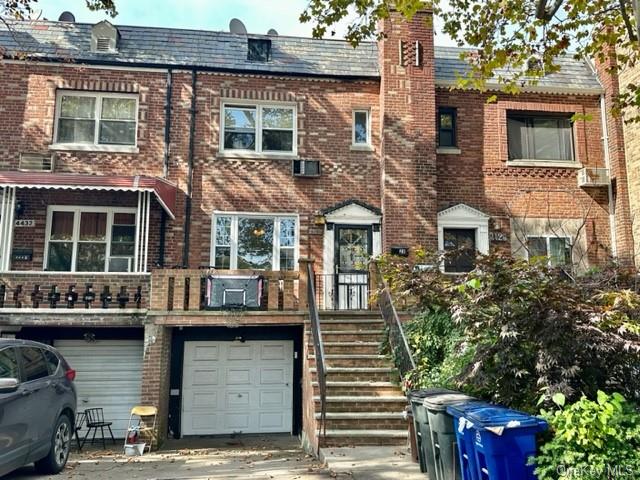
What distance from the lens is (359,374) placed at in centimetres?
835

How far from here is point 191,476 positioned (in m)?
6.52

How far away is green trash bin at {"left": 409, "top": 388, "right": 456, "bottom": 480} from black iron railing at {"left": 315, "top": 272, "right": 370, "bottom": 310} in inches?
225

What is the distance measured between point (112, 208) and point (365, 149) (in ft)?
20.0

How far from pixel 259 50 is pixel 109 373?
335 inches

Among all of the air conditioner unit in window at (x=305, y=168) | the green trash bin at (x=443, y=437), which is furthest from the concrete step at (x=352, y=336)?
the air conditioner unit in window at (x=305, y=168)

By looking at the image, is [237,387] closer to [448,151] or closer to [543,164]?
[448,151]

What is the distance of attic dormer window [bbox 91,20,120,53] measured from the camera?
12.1m

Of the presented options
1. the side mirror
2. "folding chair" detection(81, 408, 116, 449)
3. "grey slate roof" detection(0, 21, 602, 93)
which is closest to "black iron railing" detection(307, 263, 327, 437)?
the side mirror

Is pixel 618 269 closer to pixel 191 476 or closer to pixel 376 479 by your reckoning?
pixel 376 479

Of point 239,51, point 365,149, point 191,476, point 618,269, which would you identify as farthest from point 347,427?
point 239,51

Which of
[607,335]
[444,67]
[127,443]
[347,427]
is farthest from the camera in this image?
[444,67]

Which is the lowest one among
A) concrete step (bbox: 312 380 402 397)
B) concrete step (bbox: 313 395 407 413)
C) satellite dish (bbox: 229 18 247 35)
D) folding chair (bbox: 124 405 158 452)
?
folding chair (bbox: 124 405 158 452)

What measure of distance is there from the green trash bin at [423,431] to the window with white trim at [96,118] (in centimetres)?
918

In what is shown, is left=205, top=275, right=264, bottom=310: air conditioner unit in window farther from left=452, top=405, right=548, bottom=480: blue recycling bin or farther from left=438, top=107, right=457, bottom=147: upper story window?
left=452, top=405, right=548, bottom=480: blue recycling bin
